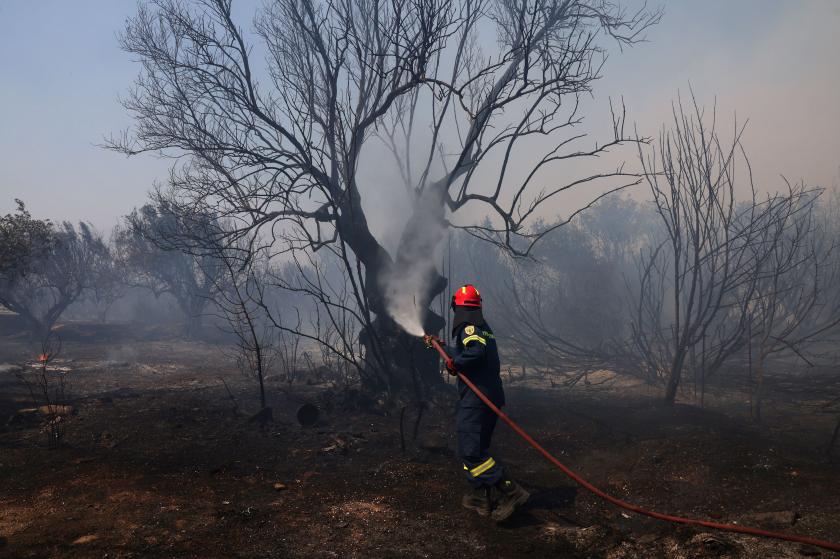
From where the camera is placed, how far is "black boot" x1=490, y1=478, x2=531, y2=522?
377 centimetres

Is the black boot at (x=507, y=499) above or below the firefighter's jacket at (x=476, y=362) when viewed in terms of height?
below

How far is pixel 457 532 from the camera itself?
3.65m

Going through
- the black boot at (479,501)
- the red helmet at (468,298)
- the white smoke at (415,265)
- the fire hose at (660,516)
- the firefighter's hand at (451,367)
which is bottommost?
the black boot at (479,501)

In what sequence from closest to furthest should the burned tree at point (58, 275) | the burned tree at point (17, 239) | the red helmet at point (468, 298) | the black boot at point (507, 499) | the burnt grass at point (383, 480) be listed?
the burnt grass at point (383, 480) → the black boot at point (507, 499) → the red helmet at point (468, 298) → the burned tree at point (17, 239) → the burned tree at point (58, 275)

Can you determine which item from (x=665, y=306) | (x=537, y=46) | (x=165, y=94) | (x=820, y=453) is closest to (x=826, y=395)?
(x=820, y=453)

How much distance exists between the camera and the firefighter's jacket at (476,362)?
4066 mm

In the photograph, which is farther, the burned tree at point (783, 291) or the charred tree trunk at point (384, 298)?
the charred tree trunk at point (384, 298)

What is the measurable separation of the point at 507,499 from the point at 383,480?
138 cm

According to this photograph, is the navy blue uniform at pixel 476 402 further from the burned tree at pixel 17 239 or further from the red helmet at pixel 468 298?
the burned tree at pixel 17 239

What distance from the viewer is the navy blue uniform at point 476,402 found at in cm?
395

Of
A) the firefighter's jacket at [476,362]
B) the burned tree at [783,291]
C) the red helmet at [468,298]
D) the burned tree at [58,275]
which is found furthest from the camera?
the burned tree at [58,275]

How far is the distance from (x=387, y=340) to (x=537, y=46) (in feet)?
20.7

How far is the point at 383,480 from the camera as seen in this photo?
4.67 m

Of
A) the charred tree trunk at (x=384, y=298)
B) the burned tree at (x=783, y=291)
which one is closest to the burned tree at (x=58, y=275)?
the charred tree trunk at (x=384, y=298)
